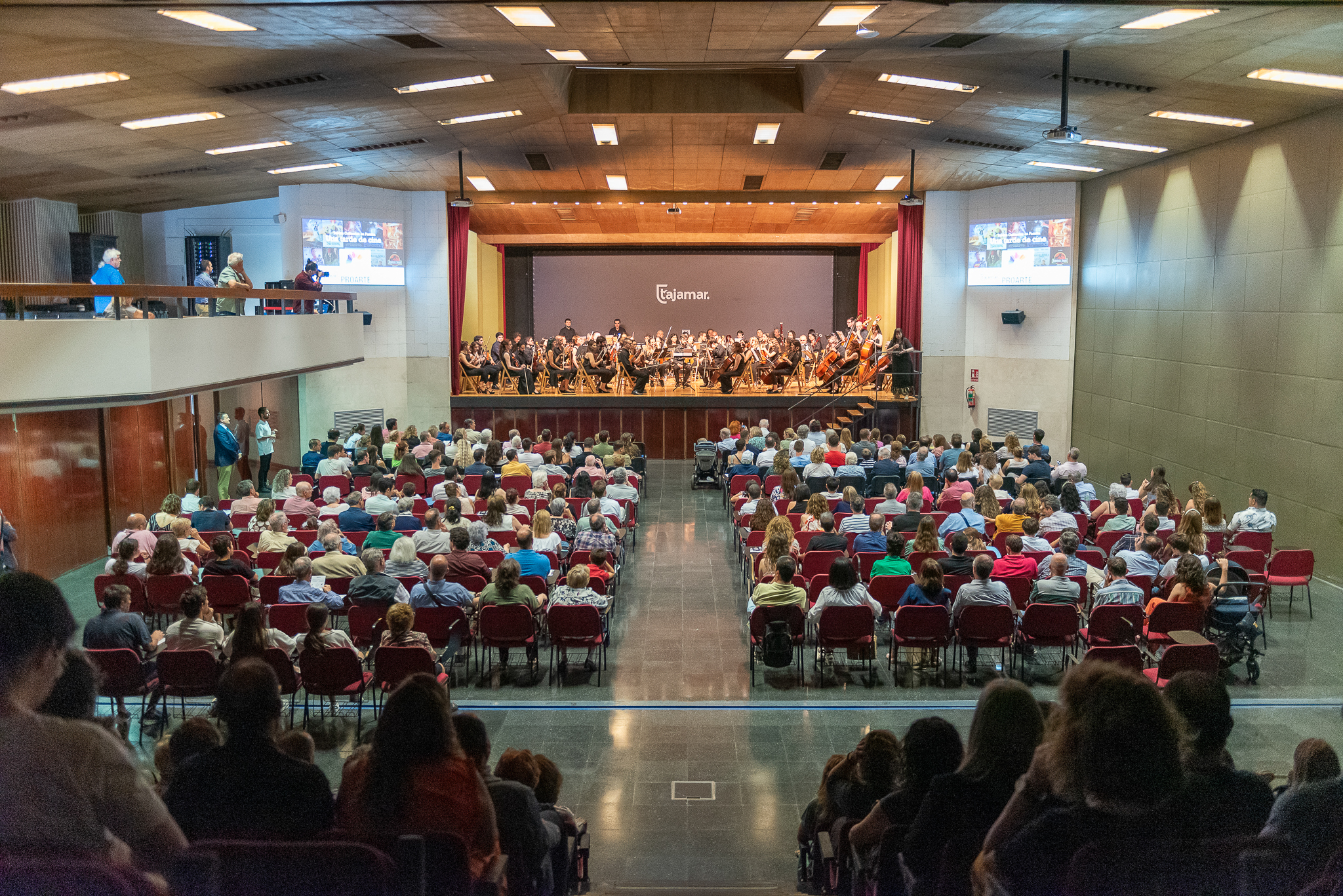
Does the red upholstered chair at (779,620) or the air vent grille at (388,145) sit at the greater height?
the air vent grille at (388,145)

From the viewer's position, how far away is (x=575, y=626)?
23.6 feet

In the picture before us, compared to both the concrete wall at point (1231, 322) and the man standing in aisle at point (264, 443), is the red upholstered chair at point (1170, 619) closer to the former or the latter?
the concrete wall at point (1231, 322)

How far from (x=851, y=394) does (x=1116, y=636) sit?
11820 millimetres

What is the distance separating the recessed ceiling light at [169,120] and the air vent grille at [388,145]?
303 centimetres

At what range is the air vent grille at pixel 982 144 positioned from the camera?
14.2 m

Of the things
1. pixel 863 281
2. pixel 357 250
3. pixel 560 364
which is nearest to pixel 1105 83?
pixel 560 364

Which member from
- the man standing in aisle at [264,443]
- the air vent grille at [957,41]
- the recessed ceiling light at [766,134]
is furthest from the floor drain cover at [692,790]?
the man standing in aisle at [264,443]

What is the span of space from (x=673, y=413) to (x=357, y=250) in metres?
6.36

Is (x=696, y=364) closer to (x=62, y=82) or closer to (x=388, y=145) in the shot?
(x=388, y=145)

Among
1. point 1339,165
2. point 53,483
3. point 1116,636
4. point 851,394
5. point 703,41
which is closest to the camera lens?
point 1116,636

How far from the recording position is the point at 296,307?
47.2ft

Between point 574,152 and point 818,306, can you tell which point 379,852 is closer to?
point 574,152

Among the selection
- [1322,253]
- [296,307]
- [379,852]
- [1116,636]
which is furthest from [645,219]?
[379,852]

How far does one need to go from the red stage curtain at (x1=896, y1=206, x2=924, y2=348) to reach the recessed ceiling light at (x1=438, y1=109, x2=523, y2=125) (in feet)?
27.8
